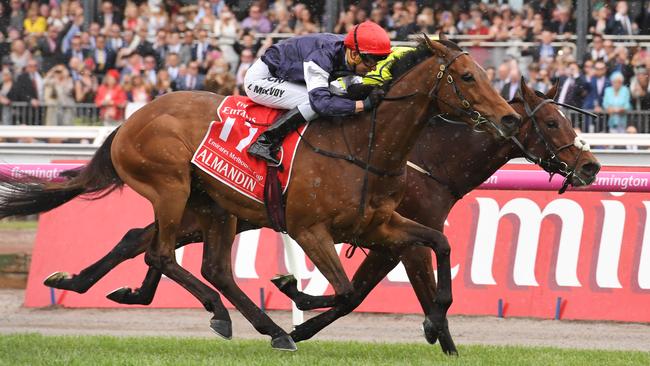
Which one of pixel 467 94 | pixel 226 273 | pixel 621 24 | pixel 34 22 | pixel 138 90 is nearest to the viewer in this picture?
pixel 467 94

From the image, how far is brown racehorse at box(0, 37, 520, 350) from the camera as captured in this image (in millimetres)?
6258

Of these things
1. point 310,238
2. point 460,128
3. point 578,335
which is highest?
point 460,128

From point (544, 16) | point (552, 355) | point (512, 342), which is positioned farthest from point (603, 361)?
point (544, 16)

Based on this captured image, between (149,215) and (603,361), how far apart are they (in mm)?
4205

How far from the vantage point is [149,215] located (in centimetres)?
951

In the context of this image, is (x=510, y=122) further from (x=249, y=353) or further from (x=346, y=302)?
(x=249, y=353)

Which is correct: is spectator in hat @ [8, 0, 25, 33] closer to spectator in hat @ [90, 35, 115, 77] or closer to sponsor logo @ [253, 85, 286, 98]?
spectator in hat @ [90, 35, 115, 77]

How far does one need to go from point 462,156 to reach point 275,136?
4.33 ft

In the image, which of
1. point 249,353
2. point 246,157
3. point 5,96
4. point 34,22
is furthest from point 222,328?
point 34,22

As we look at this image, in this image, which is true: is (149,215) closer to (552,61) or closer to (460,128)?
(460,128)

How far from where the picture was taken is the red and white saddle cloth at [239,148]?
6.64m

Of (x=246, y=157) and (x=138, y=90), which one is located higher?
(x=246, y=157)

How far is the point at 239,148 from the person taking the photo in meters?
6.71

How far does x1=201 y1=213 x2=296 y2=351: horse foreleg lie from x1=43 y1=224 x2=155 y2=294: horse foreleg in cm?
43
